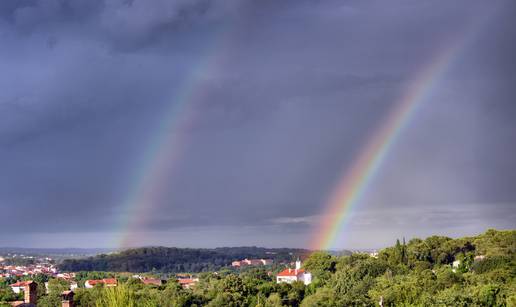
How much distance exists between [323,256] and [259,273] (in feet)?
38.4

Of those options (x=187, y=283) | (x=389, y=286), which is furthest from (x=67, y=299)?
(x=187, y=283)

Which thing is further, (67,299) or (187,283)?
(187,283)

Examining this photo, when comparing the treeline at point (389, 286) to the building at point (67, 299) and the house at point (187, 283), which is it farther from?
the house at point (187, 283)

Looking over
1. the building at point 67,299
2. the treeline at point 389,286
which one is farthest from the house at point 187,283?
the building at point 67,299

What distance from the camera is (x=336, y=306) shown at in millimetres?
43781

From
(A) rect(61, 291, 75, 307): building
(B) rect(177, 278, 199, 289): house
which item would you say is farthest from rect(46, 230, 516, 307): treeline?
(B) rect(177, 278, 199, 289): house

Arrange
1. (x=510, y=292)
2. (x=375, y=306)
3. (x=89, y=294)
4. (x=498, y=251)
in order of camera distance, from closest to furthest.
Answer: (x=510, y=292), (x=375, y=306), (x=89, y=294), (x=498, y=251)

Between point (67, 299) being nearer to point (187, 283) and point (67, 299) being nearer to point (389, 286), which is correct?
point (389, 286)

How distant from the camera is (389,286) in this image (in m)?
52.3

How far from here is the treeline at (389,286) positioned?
39969 millimetres

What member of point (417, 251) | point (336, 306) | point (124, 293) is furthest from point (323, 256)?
point (124, 293)

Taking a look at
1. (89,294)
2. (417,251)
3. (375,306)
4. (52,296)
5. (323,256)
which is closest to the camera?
(375,306)

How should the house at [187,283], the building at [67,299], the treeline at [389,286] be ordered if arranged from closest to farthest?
the building at [67,299], the treeline at [389,286], the house at [187,283]

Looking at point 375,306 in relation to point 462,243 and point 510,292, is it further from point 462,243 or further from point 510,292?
point 462,243
